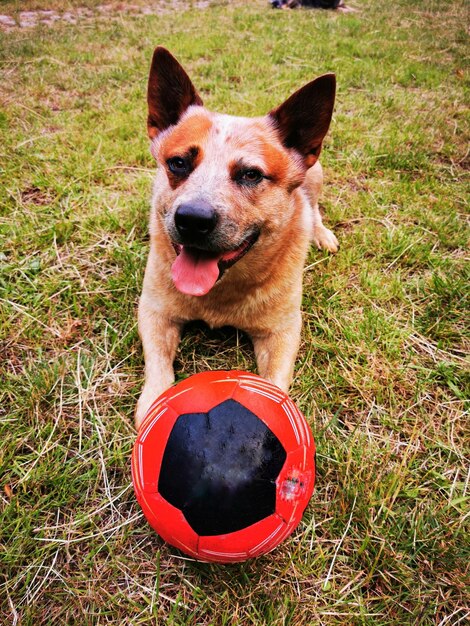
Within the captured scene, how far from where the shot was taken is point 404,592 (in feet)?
4.41

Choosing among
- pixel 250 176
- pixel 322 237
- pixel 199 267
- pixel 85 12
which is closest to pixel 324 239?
pixel 322 237

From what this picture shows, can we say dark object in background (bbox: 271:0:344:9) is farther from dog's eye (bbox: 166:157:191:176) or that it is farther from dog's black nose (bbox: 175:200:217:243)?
dog's black nose (bbox: 175:200:217:243)

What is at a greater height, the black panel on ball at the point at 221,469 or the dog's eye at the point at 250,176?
the dog's eye at the point at 250,176

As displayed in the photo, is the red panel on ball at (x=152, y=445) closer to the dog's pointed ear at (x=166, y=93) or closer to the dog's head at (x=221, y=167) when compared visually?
the dog's head at (x=221, y=167)

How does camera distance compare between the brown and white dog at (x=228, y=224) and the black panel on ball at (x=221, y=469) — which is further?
the brown and white dog at (x=228, y=224)

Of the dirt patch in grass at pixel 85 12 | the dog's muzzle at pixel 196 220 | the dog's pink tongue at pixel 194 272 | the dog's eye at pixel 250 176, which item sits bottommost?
the dog's pink tongue at pixel 194 272

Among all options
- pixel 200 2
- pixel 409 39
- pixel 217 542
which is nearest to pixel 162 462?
pixel 217 542

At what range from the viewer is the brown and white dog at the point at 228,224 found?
182cm

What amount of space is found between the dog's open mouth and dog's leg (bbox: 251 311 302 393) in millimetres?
474

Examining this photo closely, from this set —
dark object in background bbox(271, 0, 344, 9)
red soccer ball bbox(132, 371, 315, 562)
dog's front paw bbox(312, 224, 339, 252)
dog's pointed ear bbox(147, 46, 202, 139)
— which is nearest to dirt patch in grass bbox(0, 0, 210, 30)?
dark object in background bbox(271, 0, 344, 9)

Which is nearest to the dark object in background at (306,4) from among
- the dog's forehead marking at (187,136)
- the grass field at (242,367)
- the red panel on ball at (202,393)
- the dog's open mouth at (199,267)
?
the grass field at (242,367)

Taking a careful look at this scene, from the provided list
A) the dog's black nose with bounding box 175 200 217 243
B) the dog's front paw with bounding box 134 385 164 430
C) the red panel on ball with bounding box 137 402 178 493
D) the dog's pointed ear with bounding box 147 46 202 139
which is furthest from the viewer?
the dog's pointed ear with bounding box 147 46 202 139

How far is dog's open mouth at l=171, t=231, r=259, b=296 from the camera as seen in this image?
1.78m

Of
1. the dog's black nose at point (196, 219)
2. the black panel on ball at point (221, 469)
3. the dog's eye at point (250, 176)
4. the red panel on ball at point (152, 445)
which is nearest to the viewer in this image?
the black panel on ball at point (221, 469)
